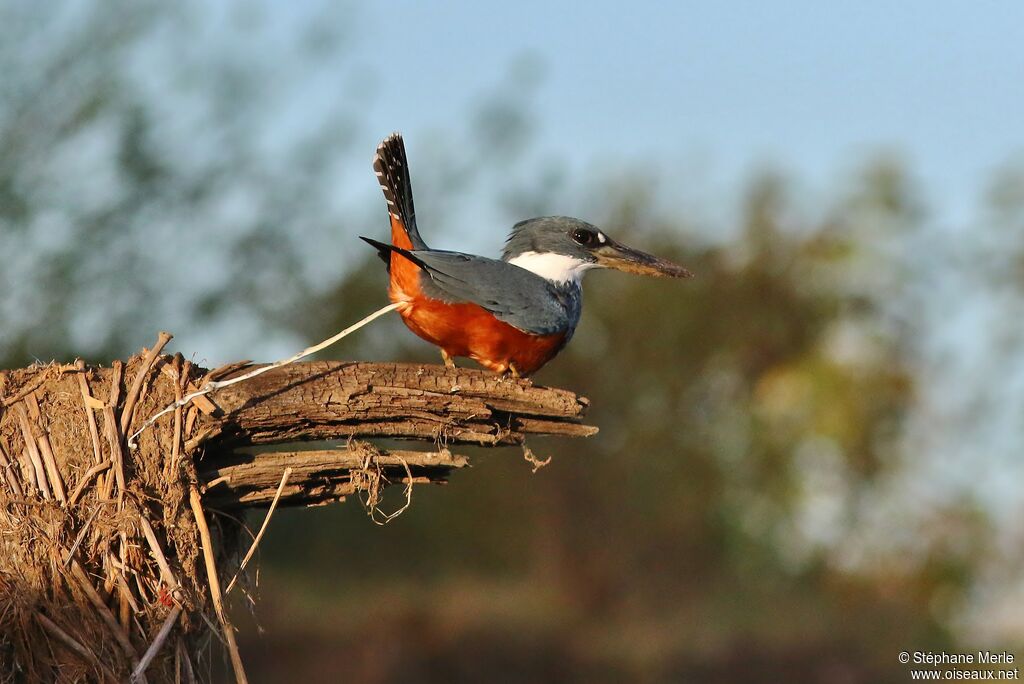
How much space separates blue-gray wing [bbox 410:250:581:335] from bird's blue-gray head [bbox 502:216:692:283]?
514mm

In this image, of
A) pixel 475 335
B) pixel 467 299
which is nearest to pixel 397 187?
pixel 467 299

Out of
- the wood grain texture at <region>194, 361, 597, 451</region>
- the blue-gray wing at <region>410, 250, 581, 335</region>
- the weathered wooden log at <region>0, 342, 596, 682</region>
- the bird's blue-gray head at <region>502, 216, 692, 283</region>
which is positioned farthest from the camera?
the bird's blue-gray head at <region>502, 216, 692, 283</region>

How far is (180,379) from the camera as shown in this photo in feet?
11.1

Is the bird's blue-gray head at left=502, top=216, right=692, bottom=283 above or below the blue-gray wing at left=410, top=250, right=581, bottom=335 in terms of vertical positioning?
above

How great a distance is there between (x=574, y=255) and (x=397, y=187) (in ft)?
3.31

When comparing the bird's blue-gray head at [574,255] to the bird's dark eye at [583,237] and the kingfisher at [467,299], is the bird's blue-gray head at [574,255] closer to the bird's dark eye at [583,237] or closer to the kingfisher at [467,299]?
the bird's dark eye at [583,237]

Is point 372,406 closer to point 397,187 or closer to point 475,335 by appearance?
point 475,335

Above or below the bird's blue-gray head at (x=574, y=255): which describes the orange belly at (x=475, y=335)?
below

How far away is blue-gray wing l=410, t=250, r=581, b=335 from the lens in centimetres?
438

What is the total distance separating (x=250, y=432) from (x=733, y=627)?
12212 millimetres

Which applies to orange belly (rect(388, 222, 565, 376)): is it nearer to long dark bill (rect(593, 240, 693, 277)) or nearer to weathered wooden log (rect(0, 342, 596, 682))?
long dark bill (rect(593, 240, 693, 277))

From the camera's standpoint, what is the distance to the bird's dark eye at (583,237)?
5230 millimetres

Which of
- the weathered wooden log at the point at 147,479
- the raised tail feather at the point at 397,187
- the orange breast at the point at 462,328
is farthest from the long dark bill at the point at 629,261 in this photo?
the weathered wooden log at the point at 147,479

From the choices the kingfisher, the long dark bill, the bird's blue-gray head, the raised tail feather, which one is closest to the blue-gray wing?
the kingfisher
